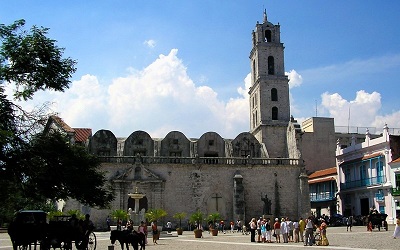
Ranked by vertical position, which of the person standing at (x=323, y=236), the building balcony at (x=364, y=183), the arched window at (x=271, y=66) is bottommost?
the person standing at (x=323, y=236)

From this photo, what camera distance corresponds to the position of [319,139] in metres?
61.3

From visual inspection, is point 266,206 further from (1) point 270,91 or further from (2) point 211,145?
(1) point 270,91

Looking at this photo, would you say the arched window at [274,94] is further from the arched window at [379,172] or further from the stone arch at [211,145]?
the arched window at [379,172]

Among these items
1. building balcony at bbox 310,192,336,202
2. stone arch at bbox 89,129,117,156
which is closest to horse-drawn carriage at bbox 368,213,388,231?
building balcony at bbox 310,192,336,202

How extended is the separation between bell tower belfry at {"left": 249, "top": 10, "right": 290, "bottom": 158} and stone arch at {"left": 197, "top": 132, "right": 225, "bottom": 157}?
479 cm

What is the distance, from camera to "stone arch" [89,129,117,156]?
44.7 m

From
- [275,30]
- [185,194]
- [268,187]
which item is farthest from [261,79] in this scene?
[185,194]

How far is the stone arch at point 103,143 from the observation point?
4466 centimetres

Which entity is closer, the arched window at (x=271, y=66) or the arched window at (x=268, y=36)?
the arched window at (x=271, y=66)

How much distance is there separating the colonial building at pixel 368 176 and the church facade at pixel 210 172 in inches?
234

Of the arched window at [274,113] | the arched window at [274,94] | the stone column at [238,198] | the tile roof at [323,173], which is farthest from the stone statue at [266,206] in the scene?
the arched window at [274,94]

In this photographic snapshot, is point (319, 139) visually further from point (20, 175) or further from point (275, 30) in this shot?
point (20, 175)

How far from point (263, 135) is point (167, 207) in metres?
13.8

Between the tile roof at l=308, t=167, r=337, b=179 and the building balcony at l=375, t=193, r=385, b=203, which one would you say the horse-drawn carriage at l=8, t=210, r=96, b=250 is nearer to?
the building balcony at l=375, t=193, r=385, b=203
